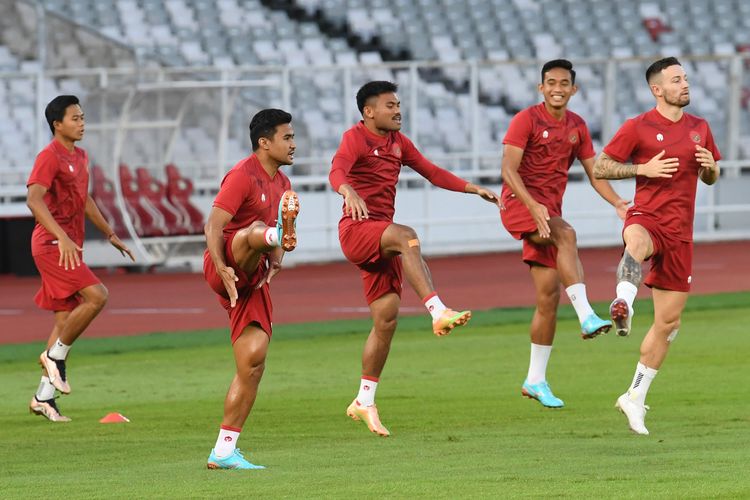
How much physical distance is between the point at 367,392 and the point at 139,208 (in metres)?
14.5

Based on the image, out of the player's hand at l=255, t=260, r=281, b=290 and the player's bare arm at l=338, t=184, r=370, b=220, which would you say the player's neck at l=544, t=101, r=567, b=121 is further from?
the player's hand at l=255, t=260, r=281, b=290

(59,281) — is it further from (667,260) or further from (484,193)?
(667,260)

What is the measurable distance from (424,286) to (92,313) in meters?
3.05

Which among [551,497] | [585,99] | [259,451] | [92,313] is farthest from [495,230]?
[551,497]

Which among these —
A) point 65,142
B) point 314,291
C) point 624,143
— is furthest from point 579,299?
point 314,291

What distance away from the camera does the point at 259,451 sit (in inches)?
379

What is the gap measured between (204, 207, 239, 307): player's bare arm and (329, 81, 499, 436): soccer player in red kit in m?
1.70

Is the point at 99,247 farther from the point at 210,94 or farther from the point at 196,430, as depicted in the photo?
the point at 196,430

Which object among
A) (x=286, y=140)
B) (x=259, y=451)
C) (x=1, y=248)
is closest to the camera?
(x=286, y=140)

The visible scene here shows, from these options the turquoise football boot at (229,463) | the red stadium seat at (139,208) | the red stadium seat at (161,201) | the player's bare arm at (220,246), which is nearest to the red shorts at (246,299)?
the player's bare arm at (220,246)

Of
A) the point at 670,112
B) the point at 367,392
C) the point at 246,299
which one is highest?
the point at 670,112

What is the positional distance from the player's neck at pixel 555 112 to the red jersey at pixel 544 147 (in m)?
0.02

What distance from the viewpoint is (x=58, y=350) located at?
1169cm

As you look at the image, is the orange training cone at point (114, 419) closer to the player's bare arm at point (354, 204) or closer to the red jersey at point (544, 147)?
the player's bare arm at point (354, 204)
